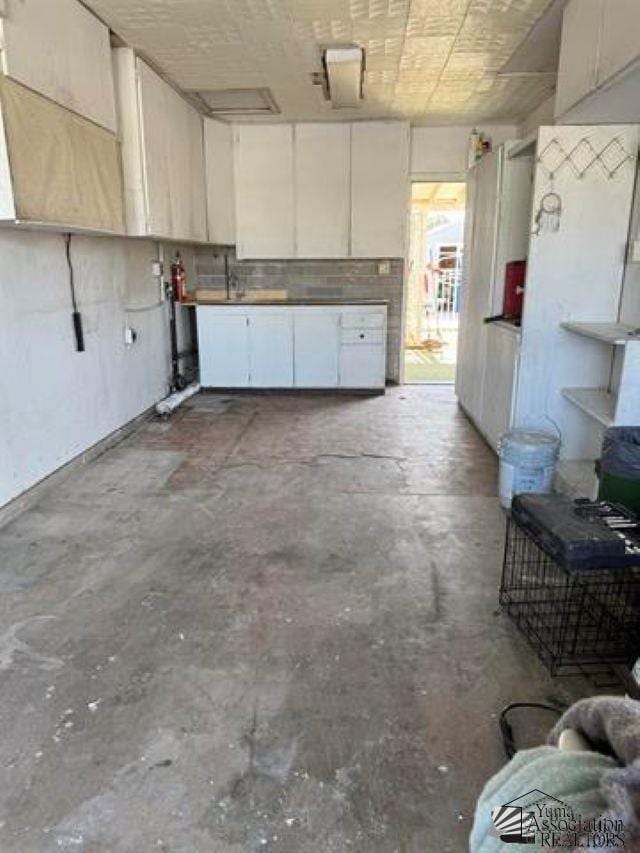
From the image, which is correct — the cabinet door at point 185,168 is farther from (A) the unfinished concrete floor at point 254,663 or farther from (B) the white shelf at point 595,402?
(B) the white shelf at point 595,402

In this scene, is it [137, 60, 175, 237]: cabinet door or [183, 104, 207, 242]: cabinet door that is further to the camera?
[183, 104, 207, 242]: cabinet door

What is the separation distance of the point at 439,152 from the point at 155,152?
3.16m

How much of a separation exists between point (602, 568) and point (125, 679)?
5.24 ft

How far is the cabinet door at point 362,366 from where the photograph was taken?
19.9ft

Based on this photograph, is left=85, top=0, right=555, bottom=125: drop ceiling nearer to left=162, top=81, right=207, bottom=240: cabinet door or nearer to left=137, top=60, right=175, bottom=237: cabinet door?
left=137, top=60, right=175, bottom=237: cabinet door

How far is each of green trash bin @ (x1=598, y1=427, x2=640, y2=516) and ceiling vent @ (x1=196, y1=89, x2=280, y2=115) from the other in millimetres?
4082

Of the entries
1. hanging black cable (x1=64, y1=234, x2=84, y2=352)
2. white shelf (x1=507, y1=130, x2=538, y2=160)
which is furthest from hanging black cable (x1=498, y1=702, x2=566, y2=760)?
hanging black cable (x1=64, y1=234, x2=84, y2=352)

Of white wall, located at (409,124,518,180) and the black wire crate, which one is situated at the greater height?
white wall, located at (409,124,518,180)

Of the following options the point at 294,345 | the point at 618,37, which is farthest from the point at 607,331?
the point at 294,345

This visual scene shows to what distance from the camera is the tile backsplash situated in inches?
258

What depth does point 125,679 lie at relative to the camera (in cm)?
199

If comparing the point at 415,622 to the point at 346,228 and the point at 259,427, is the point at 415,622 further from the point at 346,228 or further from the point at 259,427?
the point at 346,228

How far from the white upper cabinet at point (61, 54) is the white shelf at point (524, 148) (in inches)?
101

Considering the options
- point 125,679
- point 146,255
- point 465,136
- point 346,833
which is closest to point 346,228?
point 465,136
